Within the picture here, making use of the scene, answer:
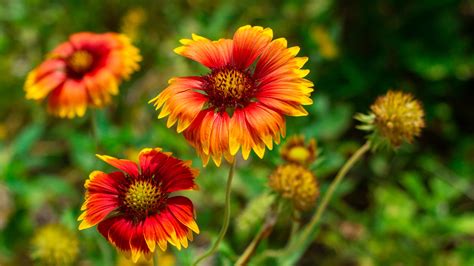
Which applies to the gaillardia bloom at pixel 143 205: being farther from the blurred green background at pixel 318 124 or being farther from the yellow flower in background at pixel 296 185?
the blurred green background at pixel 318 124

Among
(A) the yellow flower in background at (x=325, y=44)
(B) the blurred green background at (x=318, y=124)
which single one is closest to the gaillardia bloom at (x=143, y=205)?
(B) the blurred green background at (x=318, y=124)

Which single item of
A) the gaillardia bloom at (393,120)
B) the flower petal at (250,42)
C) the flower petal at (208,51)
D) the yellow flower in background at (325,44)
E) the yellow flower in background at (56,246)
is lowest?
the yellow flower in background at (56,246)

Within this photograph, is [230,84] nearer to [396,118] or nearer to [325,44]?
[396,118]

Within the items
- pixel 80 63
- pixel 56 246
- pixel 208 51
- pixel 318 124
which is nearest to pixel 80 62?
pixel 80 63

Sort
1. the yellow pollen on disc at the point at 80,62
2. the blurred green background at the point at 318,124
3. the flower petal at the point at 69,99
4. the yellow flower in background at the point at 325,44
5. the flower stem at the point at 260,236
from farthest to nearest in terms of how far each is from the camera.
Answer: the yellow flower in background at the point at 325,44
the blurred green background at the point at 318,124
the yellow pollen on disc at the point at 80,62
the flower petal at the point at 69,99
the flower stem at the point at 260,236

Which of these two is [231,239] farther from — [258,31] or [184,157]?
[258,31]

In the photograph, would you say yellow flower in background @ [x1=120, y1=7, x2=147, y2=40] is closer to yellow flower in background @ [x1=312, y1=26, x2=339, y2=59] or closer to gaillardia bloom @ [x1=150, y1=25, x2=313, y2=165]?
yellow flower in background @ [x1=312, y1=26, x2=339, y2=59]

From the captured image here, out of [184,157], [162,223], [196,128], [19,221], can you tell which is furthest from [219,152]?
[19,221]
